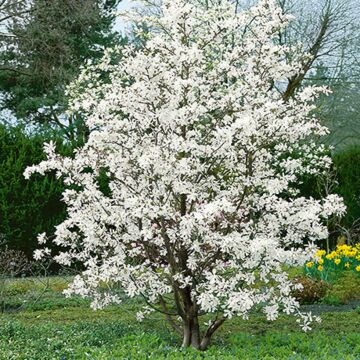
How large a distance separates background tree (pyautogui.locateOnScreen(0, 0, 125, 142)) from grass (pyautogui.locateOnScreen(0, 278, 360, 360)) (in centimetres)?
1132

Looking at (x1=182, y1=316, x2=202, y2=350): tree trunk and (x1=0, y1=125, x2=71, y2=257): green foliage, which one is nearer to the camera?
(x1=182, y1=316, x2=202, y2=350): tree trunk

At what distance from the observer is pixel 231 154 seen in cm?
543

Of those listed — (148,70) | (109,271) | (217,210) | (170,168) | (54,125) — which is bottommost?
(109,271)

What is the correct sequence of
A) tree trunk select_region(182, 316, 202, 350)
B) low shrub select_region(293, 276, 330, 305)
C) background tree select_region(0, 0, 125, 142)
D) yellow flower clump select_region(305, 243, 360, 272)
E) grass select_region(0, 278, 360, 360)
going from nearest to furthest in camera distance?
grass select_region(0, 278, 360, 360), tree trunk select_region(182, 316, 202, 350), low shrub select_region(293, 276, 330, 305), yellow flower clump select_region(305, 243, 360, 272), background tree select_region(0, 0, 125, 142)

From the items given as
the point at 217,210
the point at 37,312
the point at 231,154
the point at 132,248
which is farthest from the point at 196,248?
the point at 37,312

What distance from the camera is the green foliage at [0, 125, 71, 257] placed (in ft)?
41.2

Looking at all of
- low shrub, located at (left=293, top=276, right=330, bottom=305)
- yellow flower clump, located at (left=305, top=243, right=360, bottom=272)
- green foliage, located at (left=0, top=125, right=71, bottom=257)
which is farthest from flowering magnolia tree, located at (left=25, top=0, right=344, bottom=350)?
green foliage, located at (left=0, top=125, right=71, bottom=257)

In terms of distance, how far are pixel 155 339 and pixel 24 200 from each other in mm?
7768

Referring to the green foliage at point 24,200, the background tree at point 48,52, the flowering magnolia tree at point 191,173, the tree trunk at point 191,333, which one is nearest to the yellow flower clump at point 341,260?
the flowering magnolia tree at point 191,173

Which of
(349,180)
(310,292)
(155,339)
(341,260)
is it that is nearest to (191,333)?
(155,339)

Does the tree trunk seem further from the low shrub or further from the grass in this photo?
the low shrub

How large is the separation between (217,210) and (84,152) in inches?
59.7

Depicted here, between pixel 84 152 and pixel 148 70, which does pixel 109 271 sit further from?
pixel 148 70

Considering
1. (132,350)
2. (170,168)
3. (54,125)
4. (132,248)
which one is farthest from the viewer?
(54,125)
